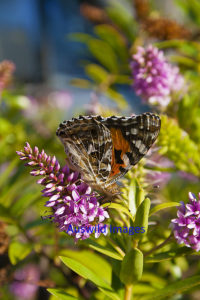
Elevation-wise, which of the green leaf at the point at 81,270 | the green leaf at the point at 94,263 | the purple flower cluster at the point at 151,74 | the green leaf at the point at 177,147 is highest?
the purple flower cluster at the point at 151,74

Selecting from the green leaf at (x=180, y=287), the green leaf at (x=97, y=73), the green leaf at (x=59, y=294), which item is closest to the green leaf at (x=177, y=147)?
the green leaf at (x=180, y=287)

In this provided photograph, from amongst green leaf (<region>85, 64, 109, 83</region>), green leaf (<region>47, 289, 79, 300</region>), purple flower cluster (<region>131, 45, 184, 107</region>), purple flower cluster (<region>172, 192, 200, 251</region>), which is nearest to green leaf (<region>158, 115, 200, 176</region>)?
purple flower cluster (<region>131, 45, 184, 107</region>)

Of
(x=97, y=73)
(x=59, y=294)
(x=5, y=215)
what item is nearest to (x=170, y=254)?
(x=59, y=294)

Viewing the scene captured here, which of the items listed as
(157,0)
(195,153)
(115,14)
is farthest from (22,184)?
(157,0)

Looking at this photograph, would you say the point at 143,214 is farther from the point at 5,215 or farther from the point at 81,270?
the point at 5,215

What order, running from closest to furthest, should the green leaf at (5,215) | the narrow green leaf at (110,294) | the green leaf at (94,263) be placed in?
the narrow green leaf at (110,294) → the green leaf at (94,263) → the green leaf at (5,215)

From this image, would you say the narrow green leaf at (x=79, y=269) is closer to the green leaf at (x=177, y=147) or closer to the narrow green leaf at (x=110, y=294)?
the narrow green leaf at (x=110, y=294)

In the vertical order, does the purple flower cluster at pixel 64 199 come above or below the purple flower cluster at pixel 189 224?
above
